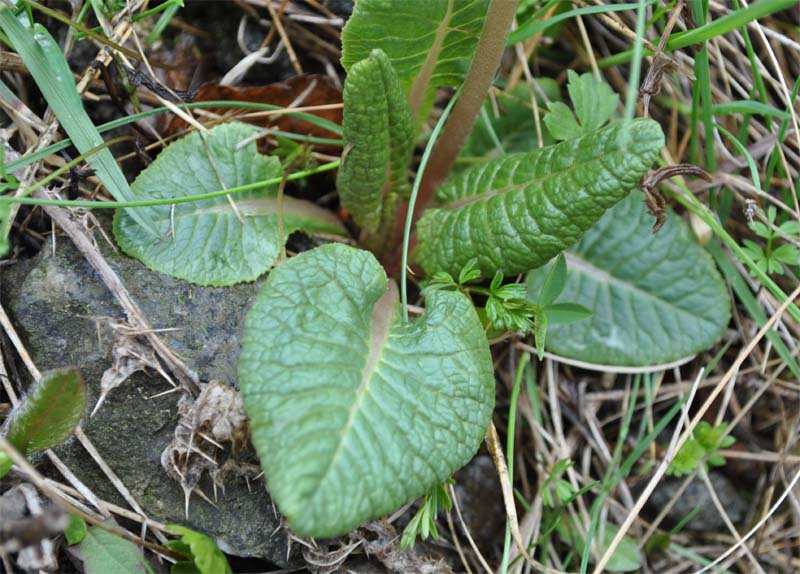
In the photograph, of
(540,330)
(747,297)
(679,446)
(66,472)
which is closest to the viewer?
(66,472)

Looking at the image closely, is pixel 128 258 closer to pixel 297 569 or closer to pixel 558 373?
pixel 297 569

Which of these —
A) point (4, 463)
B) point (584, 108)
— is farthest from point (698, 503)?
point (4, 463)

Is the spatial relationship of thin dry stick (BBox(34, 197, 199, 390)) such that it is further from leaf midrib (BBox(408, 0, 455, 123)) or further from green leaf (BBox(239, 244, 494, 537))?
leaf midrib (BBox(408, 0, 455, 123))

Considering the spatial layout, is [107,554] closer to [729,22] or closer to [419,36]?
[419,36]

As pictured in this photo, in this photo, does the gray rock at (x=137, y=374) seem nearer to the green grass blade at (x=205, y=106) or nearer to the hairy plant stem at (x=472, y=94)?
the green grass blade at (x=205, y=106)

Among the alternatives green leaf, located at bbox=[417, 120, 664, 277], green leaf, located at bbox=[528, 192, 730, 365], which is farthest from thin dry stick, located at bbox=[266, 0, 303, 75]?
green leaf, located at bbox=[528, 192, 730, 365]
